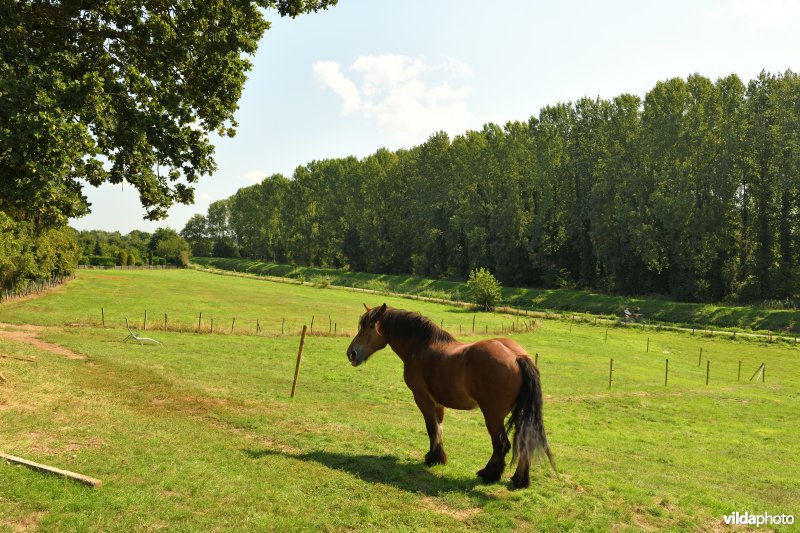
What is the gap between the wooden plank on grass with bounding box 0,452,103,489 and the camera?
7691mm

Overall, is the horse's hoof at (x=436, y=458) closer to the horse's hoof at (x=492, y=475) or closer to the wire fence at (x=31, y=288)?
the horse's hoof at (x=492, y=475)

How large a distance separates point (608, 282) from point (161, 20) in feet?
227

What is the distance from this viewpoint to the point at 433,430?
9.35 m

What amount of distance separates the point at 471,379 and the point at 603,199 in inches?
2654

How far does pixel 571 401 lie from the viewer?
21.4 metres

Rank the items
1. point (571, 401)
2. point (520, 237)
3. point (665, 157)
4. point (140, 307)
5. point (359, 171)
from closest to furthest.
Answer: point (571, 401) → point (140, 307) → point (665, 157) → point (520, 237) → point (359, 171)

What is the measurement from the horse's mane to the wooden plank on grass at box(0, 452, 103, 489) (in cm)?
543

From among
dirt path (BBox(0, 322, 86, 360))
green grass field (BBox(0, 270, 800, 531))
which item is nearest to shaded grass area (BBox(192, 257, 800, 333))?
green grass field (BBox(0, 270, 800, 531))

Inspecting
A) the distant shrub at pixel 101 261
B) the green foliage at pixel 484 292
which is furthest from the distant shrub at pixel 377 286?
the distant shrub at pixel 101 261

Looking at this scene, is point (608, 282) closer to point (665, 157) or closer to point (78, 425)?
point (665, 157)

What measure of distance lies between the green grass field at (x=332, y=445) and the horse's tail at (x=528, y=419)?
2.37 feet

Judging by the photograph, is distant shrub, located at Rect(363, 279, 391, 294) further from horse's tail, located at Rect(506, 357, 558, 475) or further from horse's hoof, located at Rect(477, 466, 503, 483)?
horse's tail, located at Rect(506, 357, 558, 475)

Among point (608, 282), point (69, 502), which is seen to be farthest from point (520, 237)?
point (69, 502)

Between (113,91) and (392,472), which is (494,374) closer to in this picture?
(392,472)
